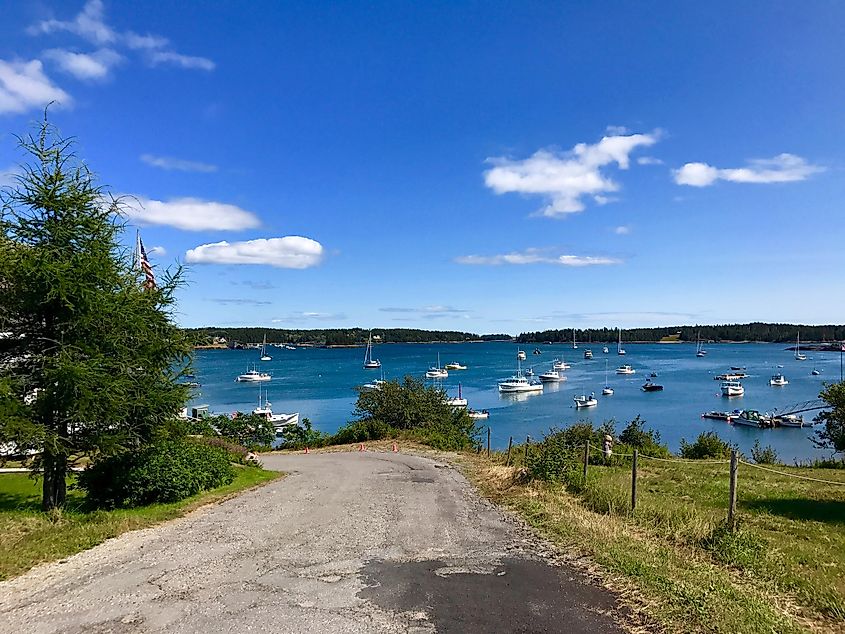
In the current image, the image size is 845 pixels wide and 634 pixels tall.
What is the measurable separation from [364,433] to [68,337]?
2260cm

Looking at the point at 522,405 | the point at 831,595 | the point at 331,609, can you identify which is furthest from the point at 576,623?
the point at 522,405

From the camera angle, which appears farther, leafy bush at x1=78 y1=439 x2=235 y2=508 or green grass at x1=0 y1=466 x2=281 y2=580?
leafy bush at x1=78 y1=439 x2=235 y2=508

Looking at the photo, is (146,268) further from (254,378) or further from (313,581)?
(254,378)

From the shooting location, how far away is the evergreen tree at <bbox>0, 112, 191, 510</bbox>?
1078cm

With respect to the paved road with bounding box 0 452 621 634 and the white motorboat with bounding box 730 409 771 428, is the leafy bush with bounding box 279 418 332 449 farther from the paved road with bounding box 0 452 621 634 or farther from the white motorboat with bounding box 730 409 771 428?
the white motorboat with bounding box 730 409 771 428

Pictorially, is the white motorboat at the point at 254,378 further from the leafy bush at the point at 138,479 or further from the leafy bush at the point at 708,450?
the leafy bush at the point at 138,479

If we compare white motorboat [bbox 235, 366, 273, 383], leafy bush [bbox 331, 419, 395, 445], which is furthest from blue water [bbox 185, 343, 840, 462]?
leafy bush [bbox 331, 419, 395, 445]

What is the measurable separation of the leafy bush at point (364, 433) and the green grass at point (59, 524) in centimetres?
1781

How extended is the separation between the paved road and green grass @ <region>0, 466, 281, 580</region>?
0.32m

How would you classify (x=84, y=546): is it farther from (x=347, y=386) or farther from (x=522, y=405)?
(x=347, y=386)

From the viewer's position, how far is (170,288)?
43.0 feet

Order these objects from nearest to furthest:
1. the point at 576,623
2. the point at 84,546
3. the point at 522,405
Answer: the point at 576,623
the point at 84,546
the point at 522,405

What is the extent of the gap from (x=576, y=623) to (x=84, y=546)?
696 centimetres

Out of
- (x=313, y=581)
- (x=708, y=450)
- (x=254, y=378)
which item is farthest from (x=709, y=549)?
(x=254, y=378)
